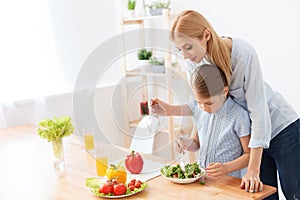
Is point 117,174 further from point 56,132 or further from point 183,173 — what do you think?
point 56,132

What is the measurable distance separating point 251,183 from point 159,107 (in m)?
0.49

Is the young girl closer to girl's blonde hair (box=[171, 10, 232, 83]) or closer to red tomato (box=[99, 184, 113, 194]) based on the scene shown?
girl's blonde hair (box=[171, 10, 232, 83])

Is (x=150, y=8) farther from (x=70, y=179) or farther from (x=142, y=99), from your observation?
(x=70, y=179)

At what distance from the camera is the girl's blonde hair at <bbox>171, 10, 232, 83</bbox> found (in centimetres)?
131

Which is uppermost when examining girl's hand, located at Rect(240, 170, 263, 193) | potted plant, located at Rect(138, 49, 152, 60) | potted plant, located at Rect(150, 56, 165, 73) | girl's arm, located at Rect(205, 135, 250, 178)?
potted plant, located at Rect(138, 49, 152, 60)

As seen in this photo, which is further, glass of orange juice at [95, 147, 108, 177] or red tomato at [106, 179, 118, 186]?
glass of orange juice at [95, 147, 108, 177]

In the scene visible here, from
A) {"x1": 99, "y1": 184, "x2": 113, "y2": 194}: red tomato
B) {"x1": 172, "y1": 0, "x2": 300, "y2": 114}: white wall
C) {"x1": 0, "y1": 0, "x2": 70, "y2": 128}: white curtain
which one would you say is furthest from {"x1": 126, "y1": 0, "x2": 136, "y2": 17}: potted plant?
{"x1": 99, "y1": 184, "x2": 113, "y2": 194}: red tomato

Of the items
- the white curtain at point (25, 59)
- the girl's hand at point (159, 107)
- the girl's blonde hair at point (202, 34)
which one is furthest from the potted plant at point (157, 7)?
the girl's blonde hair at point (202, 34)

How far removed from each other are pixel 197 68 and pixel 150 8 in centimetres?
145

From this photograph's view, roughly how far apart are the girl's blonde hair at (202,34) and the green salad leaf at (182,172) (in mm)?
345

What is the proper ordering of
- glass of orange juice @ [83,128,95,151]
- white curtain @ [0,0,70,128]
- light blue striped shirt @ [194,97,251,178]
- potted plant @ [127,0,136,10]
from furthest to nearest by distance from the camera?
1. potted plant @ [127,0,136,10]
2. white curtain @ [0,0,70,128]
3. glass of orange juice @ [83,128,95,151]
4. light blue striped shirt @ [194,97,251,178]

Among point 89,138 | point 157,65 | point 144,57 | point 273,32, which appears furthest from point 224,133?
point 144,57

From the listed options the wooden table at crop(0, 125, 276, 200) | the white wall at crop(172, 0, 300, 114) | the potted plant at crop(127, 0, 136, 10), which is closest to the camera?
the wooden table at crop(0, 125, 276, 200)

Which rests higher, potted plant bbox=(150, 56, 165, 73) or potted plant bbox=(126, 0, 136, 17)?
potted plant bbox=(126, 0, 136, 17)
